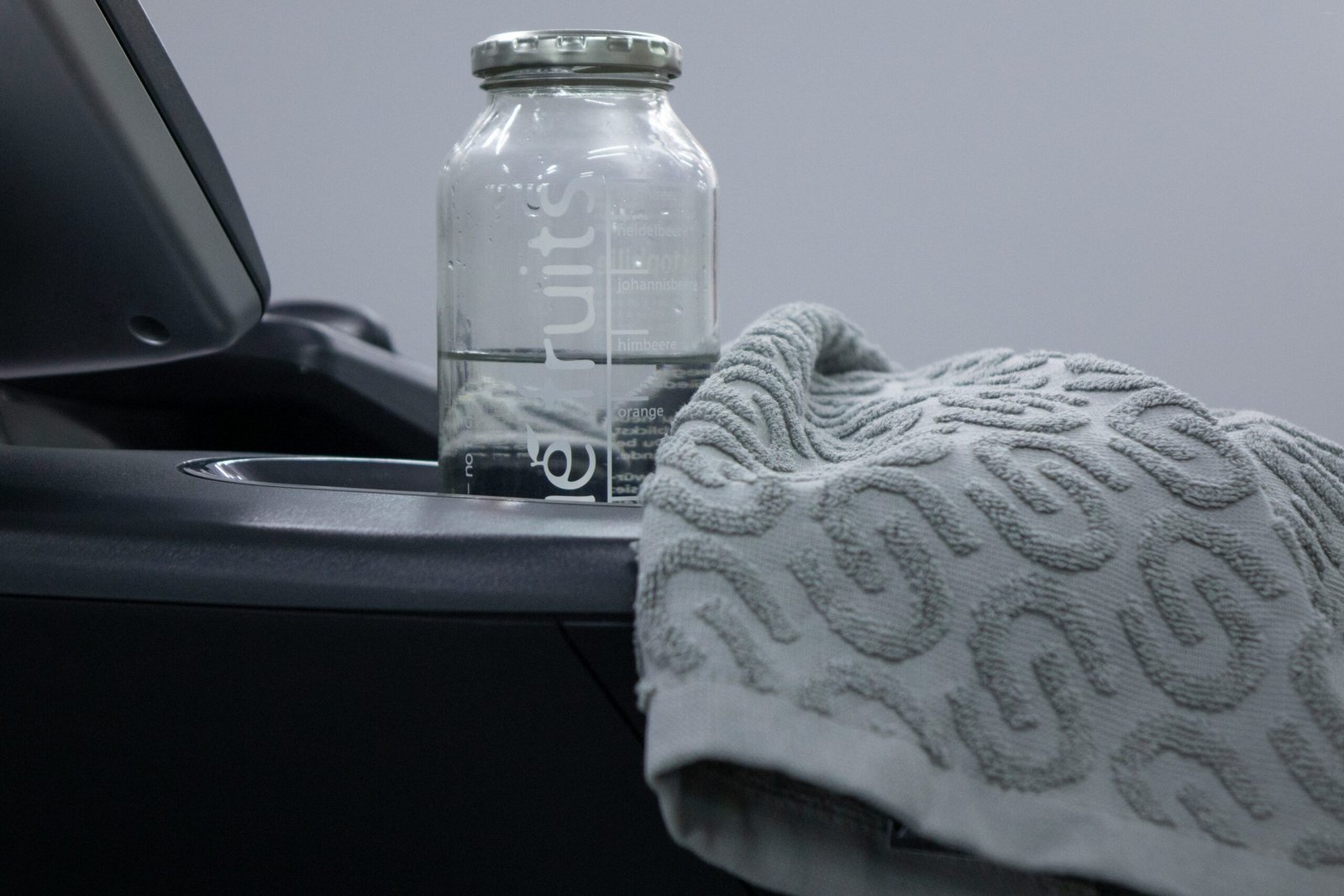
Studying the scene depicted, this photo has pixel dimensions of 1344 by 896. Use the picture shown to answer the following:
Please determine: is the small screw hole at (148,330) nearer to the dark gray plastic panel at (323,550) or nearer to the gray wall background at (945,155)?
the dark gray plastic panel at (323,550)

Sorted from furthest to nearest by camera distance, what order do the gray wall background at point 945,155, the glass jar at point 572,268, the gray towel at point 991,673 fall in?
1. the gray wall background at point 945,155
2. the glass jar at point 572,268
3. the gray towel at point 991,673

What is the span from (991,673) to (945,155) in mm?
1687

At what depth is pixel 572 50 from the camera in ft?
1.33

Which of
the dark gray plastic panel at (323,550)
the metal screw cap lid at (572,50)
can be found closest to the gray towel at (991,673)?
the dark gray plastic panel at (323,550)

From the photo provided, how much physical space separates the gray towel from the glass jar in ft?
0.22

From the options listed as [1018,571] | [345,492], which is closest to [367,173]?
[345,492]

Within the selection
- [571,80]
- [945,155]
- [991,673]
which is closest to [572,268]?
[571,80]

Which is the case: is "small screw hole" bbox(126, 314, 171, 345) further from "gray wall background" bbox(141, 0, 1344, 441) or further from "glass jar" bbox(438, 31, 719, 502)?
"gray wall background" bbox(141, 0, 1344, 441)

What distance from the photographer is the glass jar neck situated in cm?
42

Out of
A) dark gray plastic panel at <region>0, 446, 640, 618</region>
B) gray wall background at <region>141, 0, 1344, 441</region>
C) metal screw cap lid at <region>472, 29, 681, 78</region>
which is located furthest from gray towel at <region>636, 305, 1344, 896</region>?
gray wall background at <region>141, 0, 1344, 441</region>

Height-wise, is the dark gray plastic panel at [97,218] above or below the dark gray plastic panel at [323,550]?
above

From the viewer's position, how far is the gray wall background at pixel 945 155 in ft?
6.10

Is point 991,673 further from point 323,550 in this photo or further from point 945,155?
point 945,155

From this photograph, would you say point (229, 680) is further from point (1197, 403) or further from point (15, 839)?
point (1197, 403)
